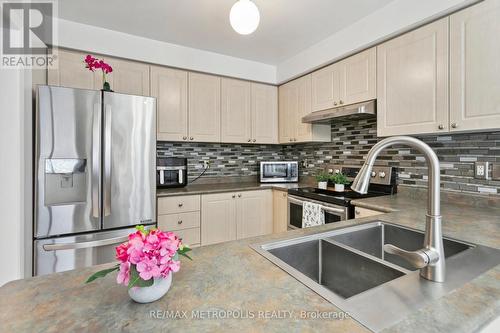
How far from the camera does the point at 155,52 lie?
2572 millimetres

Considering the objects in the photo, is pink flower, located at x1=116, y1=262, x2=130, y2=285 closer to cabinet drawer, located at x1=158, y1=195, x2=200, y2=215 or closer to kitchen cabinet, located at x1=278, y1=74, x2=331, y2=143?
cabinet drawer, located at x1=158, y1=195, x2=200, y2=215

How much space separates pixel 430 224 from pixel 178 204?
217cm

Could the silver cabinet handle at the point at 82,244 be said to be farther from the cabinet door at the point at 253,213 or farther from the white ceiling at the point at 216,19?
the white ceiling at the point at 216,19

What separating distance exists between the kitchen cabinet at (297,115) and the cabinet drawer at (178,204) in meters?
1.45

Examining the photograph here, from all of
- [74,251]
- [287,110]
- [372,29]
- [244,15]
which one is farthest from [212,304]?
[287,110]

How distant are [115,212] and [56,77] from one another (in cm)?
139

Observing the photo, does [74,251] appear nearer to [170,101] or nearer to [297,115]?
[170,101]

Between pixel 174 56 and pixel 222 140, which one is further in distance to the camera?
pixel 222 140

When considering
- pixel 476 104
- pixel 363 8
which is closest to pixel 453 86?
pixel 476 104

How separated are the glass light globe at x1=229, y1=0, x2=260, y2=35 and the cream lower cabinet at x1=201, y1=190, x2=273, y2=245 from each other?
1647 millimetres

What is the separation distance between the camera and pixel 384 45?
2033 millimetres

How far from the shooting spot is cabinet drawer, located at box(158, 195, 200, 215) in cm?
238

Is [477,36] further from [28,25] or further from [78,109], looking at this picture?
[28,25]

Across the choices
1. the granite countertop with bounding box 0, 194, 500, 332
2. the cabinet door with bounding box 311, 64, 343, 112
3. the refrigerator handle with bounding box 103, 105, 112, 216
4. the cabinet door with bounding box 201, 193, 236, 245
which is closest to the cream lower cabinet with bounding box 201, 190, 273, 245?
the cabinet door with bounding box 201, 193, 236, 245
